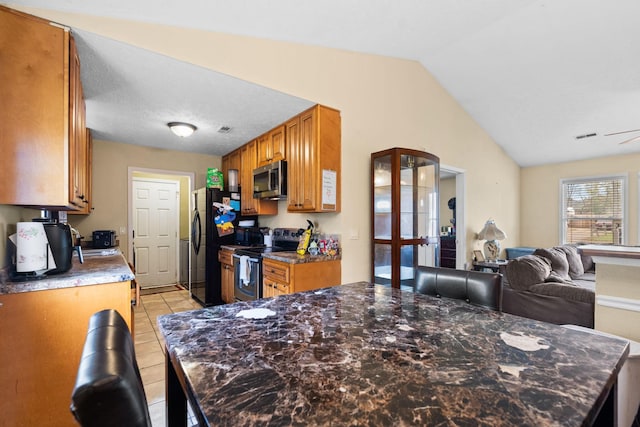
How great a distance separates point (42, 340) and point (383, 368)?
1.84 meters

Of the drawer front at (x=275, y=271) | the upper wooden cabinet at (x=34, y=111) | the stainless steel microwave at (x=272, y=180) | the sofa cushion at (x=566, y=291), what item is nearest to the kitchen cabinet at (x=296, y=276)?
the drawer front at (x=275, y=271)

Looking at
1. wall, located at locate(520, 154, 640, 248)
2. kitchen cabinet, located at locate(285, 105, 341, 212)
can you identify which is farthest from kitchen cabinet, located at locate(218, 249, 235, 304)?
wall, located at locate(520, 154, 640, 248)

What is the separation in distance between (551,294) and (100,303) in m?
3.63

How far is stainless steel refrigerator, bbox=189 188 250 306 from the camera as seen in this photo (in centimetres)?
414

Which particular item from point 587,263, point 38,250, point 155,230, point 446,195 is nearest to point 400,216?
point 38,250

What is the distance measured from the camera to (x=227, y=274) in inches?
157

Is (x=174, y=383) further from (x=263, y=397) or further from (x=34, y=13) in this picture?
(x=34, y=13)

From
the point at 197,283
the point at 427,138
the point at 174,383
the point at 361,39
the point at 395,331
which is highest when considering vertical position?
the point at 361,39

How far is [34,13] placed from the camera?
65.3 inches

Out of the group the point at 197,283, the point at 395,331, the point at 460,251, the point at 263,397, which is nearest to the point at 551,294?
the point at 460,251

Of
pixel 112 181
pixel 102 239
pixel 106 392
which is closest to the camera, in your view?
pixel 106 392

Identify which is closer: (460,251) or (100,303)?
(100,303)

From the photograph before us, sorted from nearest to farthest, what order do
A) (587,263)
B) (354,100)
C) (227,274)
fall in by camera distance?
(354,100)
(227,274)
(587,263)

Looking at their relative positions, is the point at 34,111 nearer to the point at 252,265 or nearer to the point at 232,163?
the point at 252,265
